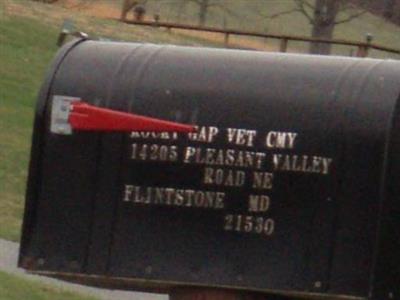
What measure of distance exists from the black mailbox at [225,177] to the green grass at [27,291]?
4351mm

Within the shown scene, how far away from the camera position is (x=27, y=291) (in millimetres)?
10500

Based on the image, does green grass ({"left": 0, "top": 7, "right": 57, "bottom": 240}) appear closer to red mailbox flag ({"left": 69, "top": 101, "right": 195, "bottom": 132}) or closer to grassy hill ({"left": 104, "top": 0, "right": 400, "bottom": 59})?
red mailbox flag ({"left": 69, "top": 101, "right": 195, "bottom": 132})

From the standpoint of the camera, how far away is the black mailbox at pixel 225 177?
17.4ft

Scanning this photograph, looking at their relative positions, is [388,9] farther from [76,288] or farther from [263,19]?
[76,288]

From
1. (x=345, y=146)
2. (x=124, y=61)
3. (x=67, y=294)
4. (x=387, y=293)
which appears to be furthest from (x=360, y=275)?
(x=67, y=294)

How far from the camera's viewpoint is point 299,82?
5.48m

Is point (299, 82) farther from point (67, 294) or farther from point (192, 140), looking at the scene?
point (67, 294)

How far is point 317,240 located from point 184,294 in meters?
0.59

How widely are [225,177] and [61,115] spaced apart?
0.68m

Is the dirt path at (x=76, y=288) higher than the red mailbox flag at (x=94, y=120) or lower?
lower

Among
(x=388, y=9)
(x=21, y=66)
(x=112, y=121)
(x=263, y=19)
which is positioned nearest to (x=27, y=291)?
(x=112, y=121)

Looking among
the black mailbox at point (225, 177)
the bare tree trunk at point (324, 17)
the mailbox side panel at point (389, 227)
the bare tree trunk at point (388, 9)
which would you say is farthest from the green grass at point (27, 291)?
the bare tree trunk at point (388, 9)

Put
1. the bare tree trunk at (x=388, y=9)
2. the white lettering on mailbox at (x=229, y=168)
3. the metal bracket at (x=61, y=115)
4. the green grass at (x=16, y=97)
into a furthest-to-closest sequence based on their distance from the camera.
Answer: the bare tree trunk at (x=388, y=9) < the green grass at (x=16, y=97) < the metal bracket at (x=61, y=115) < the white lettering on mailbox at (x=229, y=168)

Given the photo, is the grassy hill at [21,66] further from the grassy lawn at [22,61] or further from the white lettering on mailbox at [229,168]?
the white lettering on mailbox at [229,168]
